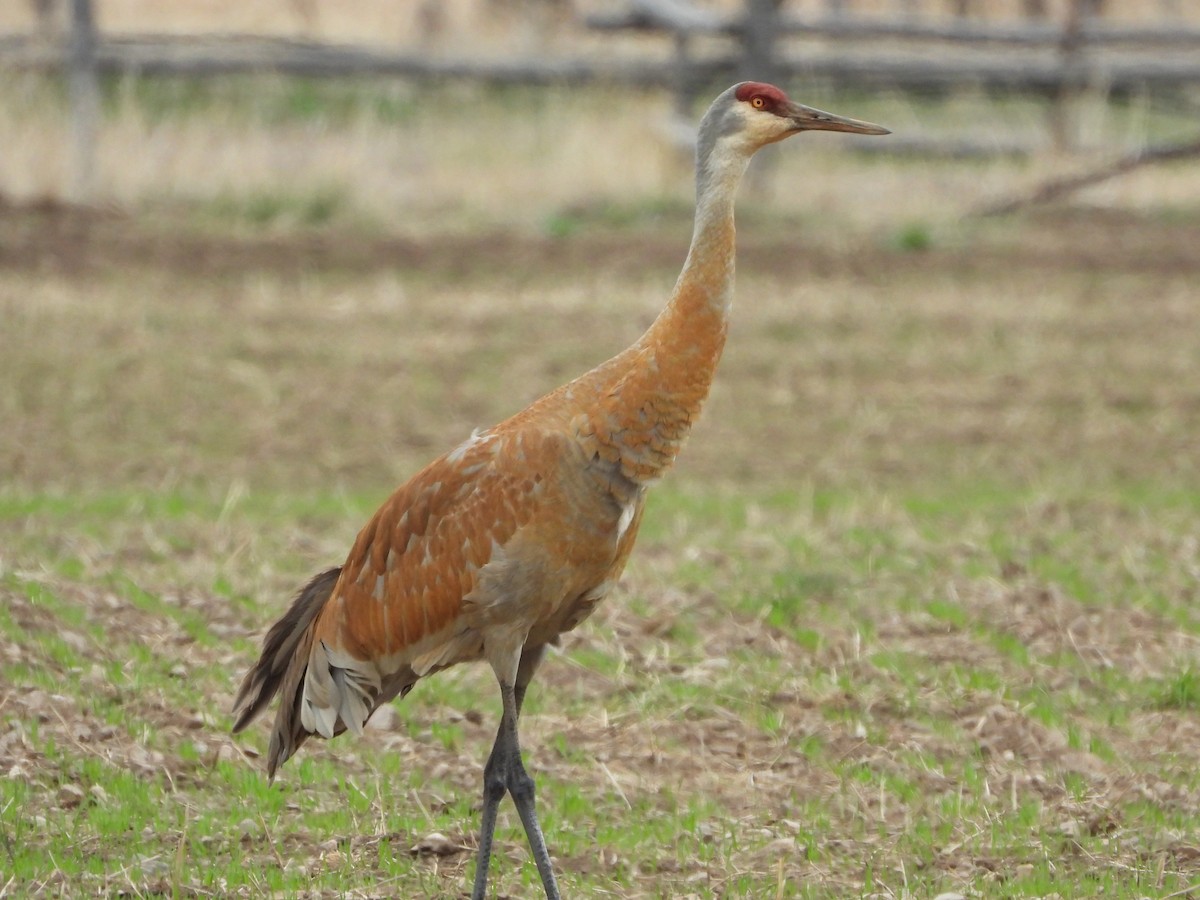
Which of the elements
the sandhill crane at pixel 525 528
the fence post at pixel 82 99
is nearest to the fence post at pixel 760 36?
the fence post at pixel 82 99

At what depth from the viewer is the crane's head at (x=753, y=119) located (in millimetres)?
4801

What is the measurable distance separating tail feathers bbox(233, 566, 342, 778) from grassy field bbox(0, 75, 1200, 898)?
13.0 inches

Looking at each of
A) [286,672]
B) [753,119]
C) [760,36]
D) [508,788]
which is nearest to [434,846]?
[508,788]

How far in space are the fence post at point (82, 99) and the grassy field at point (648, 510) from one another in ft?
0.97

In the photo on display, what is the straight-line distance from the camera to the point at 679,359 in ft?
15.3

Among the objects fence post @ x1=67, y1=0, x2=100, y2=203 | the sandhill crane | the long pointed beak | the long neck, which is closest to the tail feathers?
the sandhill crane

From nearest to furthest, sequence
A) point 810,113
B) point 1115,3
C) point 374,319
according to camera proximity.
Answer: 1. point 810,113
2. point 374,319
3. point 1115,3

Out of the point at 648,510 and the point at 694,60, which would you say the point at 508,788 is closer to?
the point at 648,510

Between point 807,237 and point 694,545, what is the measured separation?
7.89 metres

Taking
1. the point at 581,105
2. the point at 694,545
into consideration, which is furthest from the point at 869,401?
the point at 581,105

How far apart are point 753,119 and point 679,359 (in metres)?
0.72

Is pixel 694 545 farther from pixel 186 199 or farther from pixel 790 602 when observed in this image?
pixel 186 199

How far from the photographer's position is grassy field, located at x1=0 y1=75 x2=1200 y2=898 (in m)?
5.26

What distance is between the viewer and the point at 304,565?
783 cm
